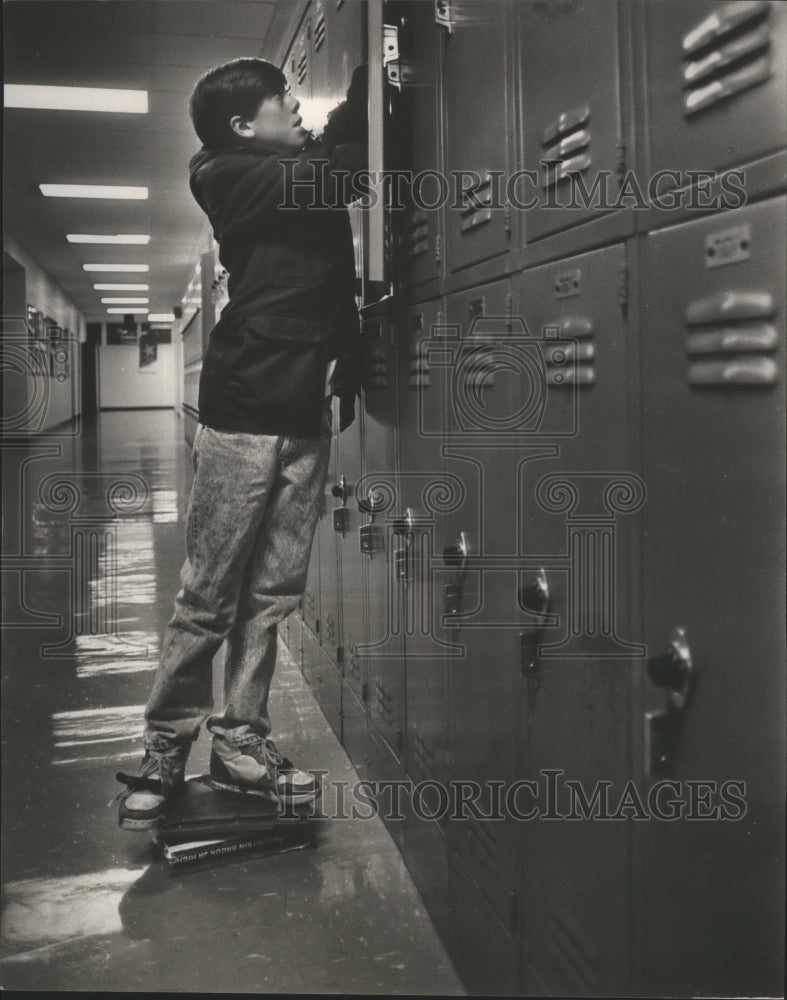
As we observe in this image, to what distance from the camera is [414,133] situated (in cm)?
183

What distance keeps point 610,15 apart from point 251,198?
41.5 inches

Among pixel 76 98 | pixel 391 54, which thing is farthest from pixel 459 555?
pixel 76 98

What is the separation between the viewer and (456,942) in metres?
1.64

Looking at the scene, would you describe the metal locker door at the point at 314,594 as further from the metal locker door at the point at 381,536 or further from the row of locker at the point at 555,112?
the row of locker at the point at 555,112

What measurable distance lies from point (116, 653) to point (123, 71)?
6.27 feet

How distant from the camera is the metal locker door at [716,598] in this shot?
0.86 metres

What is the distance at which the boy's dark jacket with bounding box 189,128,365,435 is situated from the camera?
2.00 m

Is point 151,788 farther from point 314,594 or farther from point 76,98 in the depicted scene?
point 76,98

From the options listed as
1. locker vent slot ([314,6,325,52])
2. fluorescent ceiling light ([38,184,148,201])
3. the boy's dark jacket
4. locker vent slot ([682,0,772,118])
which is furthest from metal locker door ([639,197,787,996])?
fluorescent ceiling light ([38,184,148,201])

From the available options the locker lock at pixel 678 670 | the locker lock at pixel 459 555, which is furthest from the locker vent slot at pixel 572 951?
the locker lock at pixel 459 555

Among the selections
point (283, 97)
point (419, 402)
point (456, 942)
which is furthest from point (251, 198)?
point (456, 942)

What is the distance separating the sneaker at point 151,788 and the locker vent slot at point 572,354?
1.30 meters

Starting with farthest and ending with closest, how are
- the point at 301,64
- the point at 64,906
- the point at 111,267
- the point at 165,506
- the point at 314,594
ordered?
the point at 111,267
the point at 165,506
the point at 314,594
the point at 301,64
the point at 64,906

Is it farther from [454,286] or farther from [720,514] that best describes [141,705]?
[720,514]
